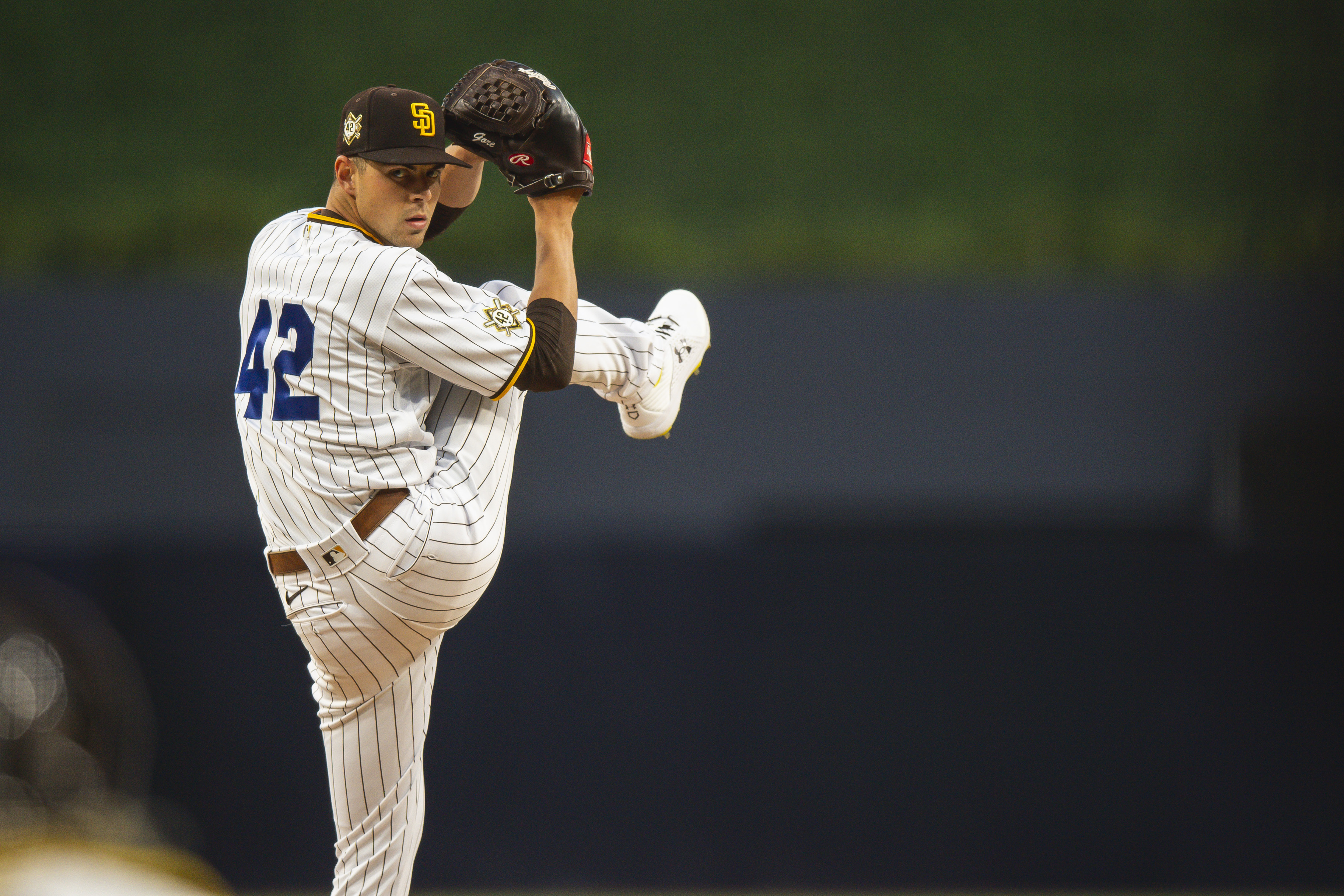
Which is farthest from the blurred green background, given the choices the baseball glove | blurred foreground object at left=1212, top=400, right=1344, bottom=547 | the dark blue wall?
the baseball glove

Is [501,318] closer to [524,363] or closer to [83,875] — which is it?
[524,363]

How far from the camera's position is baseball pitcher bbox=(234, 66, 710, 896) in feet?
5.71

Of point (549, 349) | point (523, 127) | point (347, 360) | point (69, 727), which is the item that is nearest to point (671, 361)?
point (549, 349)

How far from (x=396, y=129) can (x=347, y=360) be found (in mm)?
325

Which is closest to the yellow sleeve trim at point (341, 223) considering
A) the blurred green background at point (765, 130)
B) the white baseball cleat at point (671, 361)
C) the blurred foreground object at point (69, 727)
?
the white baseball cleat at point (671, 361)

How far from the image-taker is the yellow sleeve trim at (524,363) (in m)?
1.78

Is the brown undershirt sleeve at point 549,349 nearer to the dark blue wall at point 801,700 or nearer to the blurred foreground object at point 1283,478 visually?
the dark blue wall at point 801,700

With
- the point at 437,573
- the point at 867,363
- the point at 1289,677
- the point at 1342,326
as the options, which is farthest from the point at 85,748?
the point at 1342,326

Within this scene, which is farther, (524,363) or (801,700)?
(801,700)

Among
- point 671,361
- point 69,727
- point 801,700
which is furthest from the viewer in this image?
point 801,700

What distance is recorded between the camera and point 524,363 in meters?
1.78

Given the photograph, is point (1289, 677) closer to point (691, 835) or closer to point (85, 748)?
point (691, 835)

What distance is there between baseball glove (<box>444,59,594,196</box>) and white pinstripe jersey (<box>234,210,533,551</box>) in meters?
0.20

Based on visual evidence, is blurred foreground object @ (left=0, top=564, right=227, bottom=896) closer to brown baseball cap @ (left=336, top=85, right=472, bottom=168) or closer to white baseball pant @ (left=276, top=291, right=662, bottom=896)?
white baseball pant @ (left=276, top=291, right=662, bottom=896)
